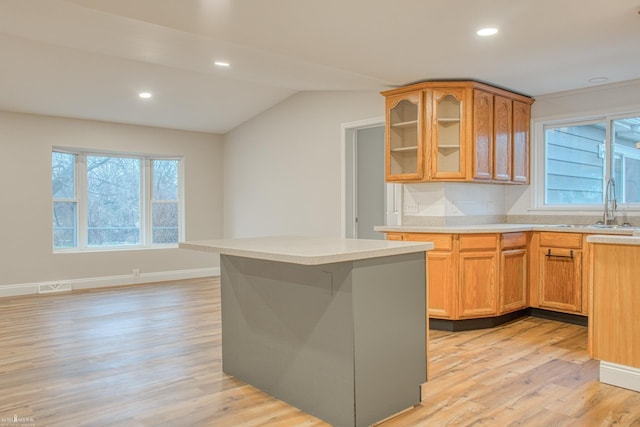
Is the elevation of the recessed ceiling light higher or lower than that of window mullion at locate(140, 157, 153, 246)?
higher

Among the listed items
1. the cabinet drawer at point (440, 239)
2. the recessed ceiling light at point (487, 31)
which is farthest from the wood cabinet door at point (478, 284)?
the recessed ceiling light at point (487, 31)

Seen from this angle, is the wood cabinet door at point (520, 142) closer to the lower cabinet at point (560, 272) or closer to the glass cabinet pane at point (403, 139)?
the lower cabinet at point (560, 272)

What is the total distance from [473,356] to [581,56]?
2.45m

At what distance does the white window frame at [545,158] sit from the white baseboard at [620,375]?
2.14 m

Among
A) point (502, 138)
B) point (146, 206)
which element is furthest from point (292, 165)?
point (502, 138)

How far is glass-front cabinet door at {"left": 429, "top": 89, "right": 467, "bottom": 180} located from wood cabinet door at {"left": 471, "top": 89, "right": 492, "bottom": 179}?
120mm

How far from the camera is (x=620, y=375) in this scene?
2877mm

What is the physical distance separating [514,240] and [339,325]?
269 cm

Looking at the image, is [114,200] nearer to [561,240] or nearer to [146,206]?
[146,206]

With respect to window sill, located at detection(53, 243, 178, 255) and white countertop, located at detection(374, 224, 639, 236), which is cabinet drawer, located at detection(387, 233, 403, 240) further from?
window sill, located at detection(53, 243, 178, 255)

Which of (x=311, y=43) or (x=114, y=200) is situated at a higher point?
(x=311, y=43)

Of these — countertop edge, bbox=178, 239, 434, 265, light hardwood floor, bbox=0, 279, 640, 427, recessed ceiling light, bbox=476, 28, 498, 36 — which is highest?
recessed ceiling light, bbox=476, 28, 498, 36

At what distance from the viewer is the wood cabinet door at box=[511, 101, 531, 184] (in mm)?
4926

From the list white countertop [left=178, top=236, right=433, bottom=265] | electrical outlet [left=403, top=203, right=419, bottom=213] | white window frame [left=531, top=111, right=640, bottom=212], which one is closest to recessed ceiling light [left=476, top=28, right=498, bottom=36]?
white countertop [left=178, top=236, right=433, bottom=265]
